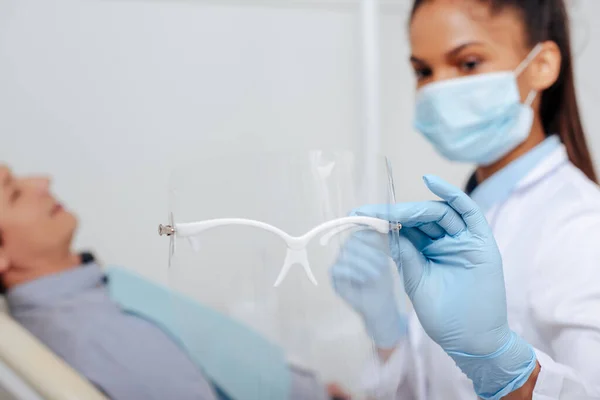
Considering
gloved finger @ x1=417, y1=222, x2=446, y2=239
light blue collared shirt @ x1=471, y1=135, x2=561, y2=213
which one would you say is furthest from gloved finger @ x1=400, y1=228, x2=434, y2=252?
light blue collared shirt @ x1=471, y1=135, x2=561, y2=213

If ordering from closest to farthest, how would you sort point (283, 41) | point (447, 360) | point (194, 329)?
point (194, 329)
point (447, 360)
point (283, 41)

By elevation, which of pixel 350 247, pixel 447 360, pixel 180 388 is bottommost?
pixel 180 388

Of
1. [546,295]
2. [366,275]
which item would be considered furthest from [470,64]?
[366,275]

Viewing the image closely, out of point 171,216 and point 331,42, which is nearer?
point 171,216

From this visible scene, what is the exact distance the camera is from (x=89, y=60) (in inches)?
57.1

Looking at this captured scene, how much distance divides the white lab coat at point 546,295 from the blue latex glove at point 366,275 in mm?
77

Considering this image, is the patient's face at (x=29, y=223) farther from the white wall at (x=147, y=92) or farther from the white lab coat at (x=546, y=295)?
the white lab coat at (x=546, y=295)

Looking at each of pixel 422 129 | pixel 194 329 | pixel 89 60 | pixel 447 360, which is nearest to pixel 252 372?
pixel 194 329

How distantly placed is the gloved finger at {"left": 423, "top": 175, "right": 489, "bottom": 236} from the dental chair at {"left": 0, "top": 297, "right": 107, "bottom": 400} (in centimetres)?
63

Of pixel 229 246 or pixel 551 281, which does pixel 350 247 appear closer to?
pixel 229 246

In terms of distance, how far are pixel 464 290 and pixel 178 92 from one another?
1.16m

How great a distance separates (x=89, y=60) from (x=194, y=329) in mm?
1018

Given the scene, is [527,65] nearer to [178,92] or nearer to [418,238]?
[418,238]

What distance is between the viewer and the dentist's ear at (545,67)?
3.39 ft
